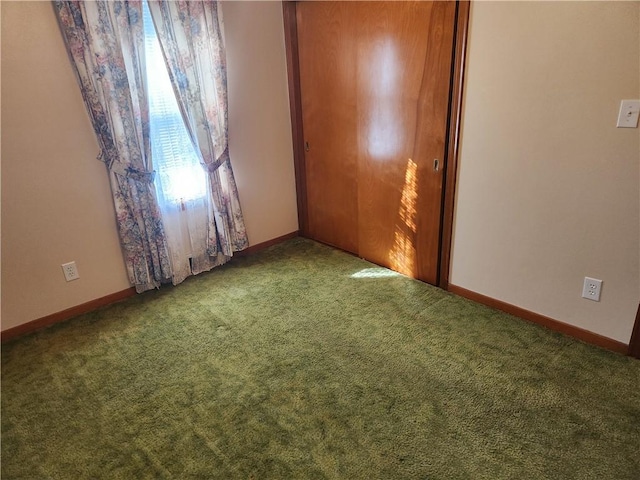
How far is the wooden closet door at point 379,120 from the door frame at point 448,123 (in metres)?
0.04

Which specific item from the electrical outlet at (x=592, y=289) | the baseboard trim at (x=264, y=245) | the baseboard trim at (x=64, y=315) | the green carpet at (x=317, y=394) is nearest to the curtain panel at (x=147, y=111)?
the baseboard trim at (x=64, y=315)

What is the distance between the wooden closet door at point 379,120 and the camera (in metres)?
2.30

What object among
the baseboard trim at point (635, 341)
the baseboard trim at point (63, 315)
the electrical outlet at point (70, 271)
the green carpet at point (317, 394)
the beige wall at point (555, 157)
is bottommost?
the green carpet at point (317, 394)

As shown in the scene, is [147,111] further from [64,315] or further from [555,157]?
[555,157]

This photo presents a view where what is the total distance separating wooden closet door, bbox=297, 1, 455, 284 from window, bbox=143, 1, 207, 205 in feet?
3.28

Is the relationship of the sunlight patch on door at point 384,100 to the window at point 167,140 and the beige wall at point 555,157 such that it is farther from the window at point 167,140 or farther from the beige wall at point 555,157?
the window at point 167,140

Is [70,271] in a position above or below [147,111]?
below

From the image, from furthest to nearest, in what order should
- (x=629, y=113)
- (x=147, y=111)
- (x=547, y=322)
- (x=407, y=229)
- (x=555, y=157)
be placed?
(x=407, y=229) → (x=147, y=111) → (x=547, y=322) → (x=555, y=157) → (x=629, y=113)

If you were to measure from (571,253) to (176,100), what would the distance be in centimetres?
252

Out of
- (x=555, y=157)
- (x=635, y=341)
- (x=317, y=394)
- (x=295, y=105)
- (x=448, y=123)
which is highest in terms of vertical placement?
(x=295, y=105)

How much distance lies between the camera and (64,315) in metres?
2.52

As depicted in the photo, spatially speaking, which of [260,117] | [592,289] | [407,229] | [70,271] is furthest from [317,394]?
[260,117]

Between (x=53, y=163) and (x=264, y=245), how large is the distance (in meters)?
1.67

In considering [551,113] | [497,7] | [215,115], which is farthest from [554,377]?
[215,115]
